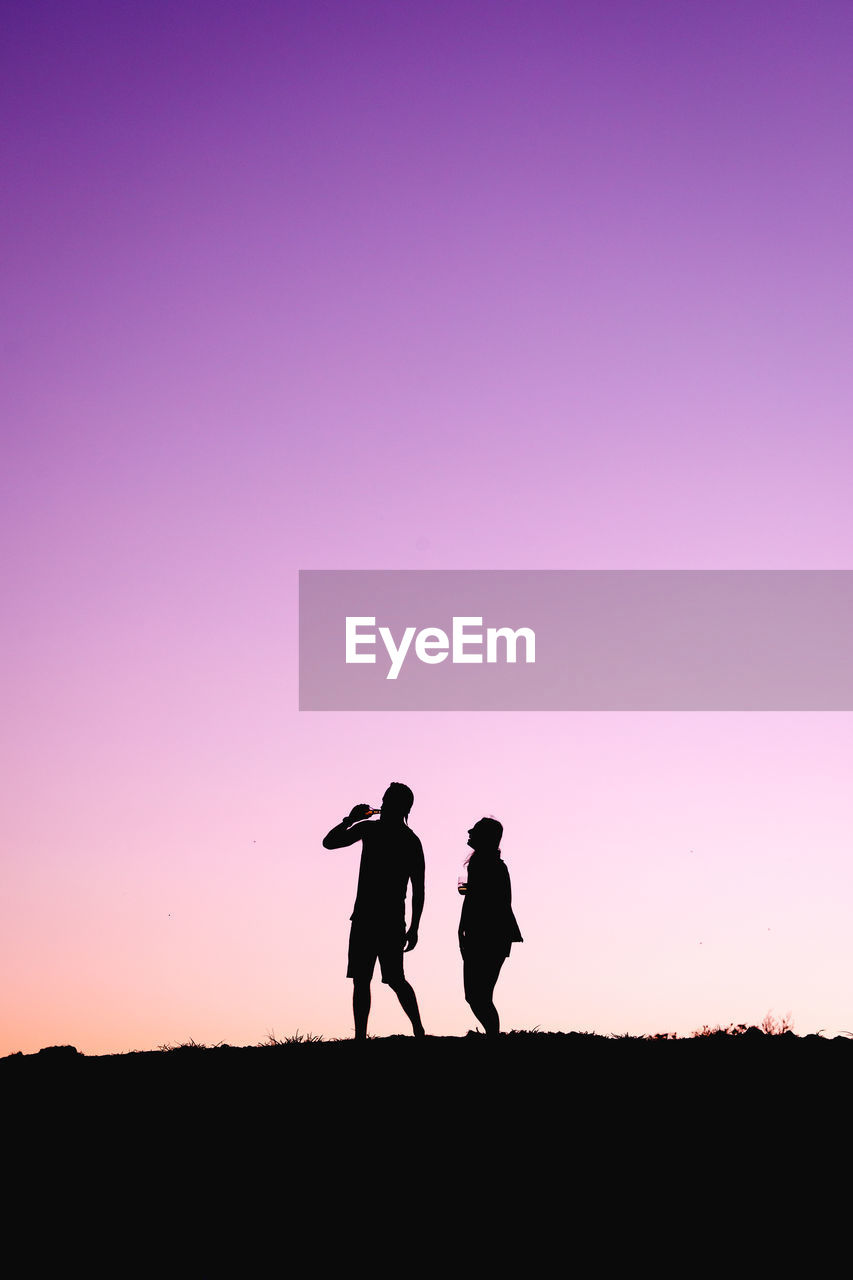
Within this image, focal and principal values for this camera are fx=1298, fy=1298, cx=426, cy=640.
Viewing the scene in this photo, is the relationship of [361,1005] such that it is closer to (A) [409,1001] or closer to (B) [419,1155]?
(A) [409,1001]

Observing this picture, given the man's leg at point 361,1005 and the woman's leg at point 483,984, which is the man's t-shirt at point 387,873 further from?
the woman's leg at point 483,984

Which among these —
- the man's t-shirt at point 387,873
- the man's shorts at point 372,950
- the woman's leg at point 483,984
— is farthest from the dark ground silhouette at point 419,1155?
the woman's leg at point 483,984

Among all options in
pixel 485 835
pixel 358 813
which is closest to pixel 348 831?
pixel 358 813

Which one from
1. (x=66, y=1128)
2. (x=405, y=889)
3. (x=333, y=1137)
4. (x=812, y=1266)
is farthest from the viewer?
(x=405, y=889)

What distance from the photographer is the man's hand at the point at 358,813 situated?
38.7ft

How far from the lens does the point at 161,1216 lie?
21.7 ft

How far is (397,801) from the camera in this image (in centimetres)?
1157

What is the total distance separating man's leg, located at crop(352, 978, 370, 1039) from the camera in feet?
37.3

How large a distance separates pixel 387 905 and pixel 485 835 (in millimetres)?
1410

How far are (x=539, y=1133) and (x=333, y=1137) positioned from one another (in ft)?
3.87

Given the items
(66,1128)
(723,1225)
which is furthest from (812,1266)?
(66,1128)

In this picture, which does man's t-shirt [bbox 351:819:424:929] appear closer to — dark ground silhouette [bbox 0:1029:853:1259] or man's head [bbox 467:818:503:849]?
man's head [bbox 467:818:503:849]

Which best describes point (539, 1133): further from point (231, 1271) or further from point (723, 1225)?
point (231, 1271)

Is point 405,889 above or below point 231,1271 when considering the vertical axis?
above
